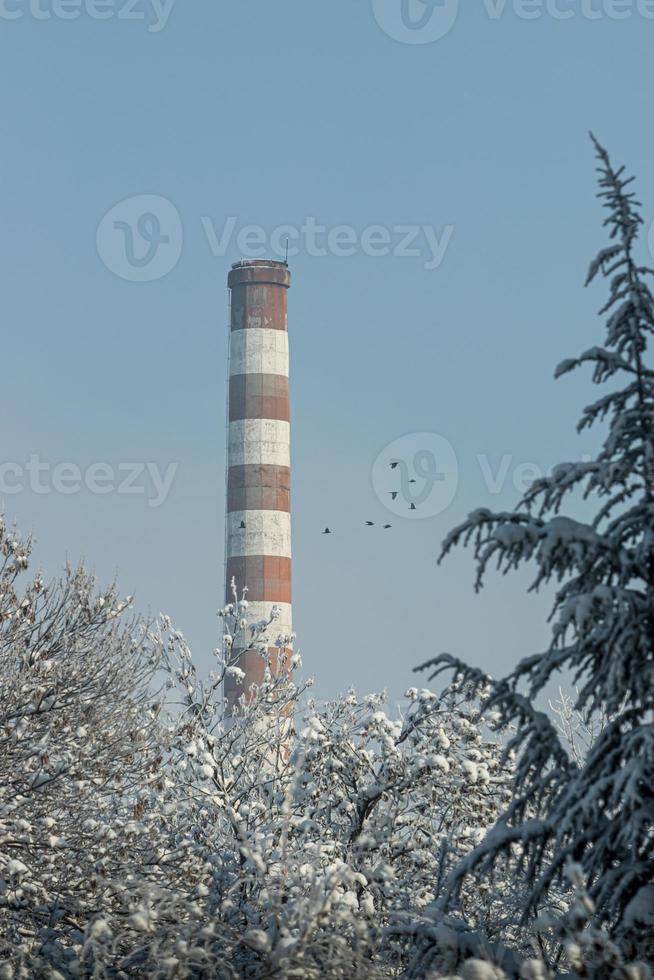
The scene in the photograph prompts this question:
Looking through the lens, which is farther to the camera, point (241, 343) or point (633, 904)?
point (241, 343)

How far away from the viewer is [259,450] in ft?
119

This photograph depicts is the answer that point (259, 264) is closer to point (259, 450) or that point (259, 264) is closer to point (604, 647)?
point (259, 450)

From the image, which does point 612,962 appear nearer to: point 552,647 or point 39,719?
point 552,647

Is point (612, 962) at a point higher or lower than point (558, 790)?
lower

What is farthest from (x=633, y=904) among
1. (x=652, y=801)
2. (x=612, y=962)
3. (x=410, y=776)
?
(x=410, y=776)

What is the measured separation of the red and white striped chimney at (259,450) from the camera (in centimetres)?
3553

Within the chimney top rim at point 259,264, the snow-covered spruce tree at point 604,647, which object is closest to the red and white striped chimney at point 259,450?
the chimney top rim at point 259,264

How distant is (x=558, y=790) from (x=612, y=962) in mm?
2253

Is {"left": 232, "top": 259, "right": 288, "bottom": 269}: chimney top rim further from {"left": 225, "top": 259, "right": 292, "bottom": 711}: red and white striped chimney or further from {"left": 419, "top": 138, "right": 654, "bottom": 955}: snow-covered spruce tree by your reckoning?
{"left": 419, "top": 138, "right": 654, "bottom": 955}: snow-covered spruce tree

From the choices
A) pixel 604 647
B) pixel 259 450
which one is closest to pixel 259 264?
pixel 259 450

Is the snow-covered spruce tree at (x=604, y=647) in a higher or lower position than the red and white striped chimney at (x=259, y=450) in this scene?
lower

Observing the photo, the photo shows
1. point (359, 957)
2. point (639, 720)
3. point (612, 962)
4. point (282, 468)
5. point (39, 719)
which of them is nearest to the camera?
point (612, 962)

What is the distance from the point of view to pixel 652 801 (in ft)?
26.7

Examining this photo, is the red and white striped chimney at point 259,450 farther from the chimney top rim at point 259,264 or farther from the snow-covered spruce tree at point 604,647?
the snow-covered spruce tree at point 604,647
